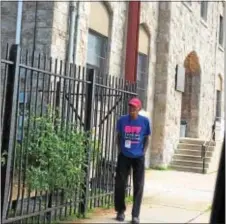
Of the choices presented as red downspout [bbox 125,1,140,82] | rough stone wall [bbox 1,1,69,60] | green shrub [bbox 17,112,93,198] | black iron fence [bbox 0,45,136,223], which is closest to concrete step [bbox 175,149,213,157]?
red downspout [bbox 125,1,140,82]

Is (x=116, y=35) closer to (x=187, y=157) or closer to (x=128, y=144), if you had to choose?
(x=187, y=157)

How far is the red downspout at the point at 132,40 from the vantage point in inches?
529

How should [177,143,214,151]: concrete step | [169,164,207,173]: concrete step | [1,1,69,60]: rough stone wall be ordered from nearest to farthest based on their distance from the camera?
[1,1,69,60]: rough stone wall
[169,164,207,173]: concrete step
[177,143,214,151]: concrete step

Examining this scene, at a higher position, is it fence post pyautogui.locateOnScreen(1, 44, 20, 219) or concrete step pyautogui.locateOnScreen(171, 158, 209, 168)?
fence post pyautogui.locateOnScreen(1, 44, 20, 219)

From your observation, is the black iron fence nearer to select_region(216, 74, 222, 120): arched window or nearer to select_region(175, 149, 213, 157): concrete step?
select_region(175, 149, 213, 157): concrete step

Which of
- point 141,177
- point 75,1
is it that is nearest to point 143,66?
point 75,1

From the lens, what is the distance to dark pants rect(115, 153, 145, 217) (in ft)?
22.2

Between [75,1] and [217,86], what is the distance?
46.6ft

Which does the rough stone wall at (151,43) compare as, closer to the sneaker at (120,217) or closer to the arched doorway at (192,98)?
the arched doorway at (192,98)

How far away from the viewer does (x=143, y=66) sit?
1571 cm

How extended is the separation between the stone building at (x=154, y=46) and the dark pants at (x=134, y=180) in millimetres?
3947

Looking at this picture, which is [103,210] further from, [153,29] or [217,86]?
[217,86]

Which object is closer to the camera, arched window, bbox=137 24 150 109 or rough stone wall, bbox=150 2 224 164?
arched window, bbox=137 24 150 109

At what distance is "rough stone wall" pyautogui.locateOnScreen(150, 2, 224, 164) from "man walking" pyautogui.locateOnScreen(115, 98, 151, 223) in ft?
30.1
